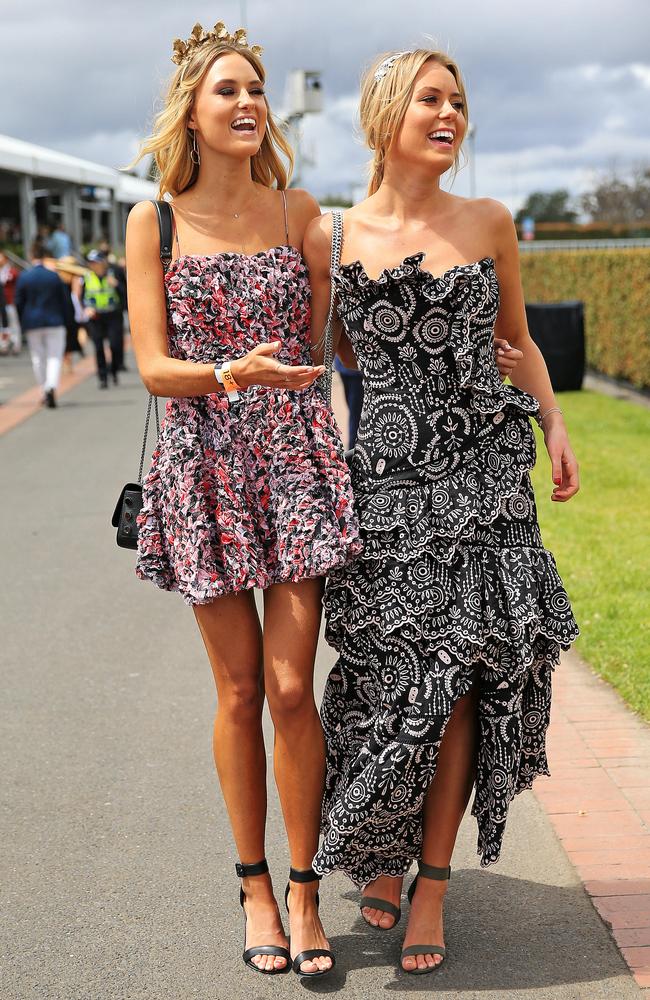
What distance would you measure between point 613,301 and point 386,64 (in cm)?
1457

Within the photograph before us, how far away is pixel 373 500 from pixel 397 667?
40 centimetres

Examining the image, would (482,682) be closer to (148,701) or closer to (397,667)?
(397,667)

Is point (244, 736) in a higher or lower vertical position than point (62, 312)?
lower

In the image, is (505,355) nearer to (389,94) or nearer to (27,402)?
(389,94)

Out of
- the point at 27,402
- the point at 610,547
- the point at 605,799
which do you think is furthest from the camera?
the point at 27,402

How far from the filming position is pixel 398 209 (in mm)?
3219

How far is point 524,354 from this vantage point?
10.9ft

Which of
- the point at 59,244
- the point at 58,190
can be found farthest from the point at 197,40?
the point at 58,190

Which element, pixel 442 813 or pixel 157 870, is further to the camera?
pixel 157 870

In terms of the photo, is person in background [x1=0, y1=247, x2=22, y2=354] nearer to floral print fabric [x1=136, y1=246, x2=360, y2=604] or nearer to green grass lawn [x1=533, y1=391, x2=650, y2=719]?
green grass lawn [x1=533, y1=391, x2=650, y2=719]

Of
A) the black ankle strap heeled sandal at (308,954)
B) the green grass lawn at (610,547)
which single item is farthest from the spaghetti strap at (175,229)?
the green grass lawn at (610,547)

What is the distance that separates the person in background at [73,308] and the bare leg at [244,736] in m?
14.7

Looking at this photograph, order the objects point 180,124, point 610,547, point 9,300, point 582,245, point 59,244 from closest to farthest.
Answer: point 180,124, point 610,547, point 9,300, point 59,244, point 582,245

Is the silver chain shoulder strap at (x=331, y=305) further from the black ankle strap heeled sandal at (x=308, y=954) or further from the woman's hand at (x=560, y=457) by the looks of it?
the black ankle strap heeled sandal at (x=308, y=954)
